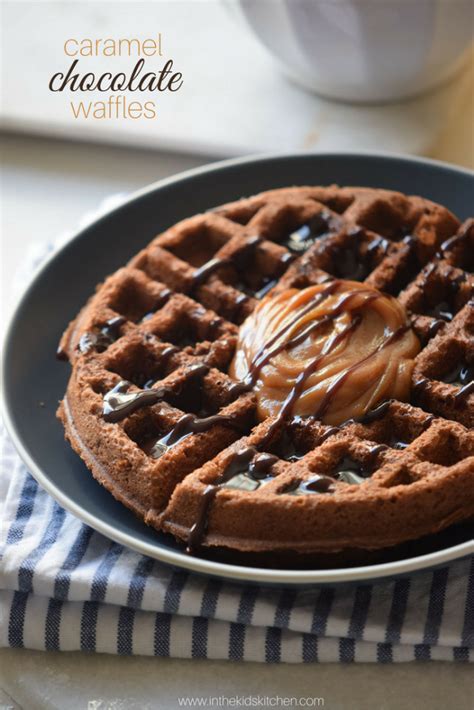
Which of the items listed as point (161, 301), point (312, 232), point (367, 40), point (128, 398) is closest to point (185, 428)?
point (128, 398)

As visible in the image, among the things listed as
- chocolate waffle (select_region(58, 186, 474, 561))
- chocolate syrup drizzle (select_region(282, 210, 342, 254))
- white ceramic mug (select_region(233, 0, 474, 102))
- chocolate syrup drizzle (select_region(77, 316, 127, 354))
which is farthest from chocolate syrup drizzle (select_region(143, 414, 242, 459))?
white ceramic mug (select_region(233, 0, 474, 102))

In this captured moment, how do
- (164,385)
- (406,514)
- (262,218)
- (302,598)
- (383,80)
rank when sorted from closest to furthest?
(406,514), (302,598), (164,385), (262,218), (383,80)

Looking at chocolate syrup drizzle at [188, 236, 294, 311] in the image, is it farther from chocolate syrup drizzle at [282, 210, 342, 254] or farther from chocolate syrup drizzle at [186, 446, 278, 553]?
chocolate syrup drizzle at [186, 446, 278, 553]

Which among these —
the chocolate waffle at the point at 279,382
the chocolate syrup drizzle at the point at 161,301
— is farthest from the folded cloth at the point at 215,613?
the chocolate syrup drizzle at the point at 161,301

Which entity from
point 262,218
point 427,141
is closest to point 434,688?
point 262,218

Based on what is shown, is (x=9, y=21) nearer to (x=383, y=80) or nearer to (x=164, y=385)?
(x=383, y=80)

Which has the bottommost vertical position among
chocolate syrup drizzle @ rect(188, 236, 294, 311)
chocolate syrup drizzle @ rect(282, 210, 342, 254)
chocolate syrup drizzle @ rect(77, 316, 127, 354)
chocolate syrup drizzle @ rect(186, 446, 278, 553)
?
chocolate syrup drizzle @ rect(186, 446, 278, 553)

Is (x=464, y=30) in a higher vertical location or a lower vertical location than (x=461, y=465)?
higher
